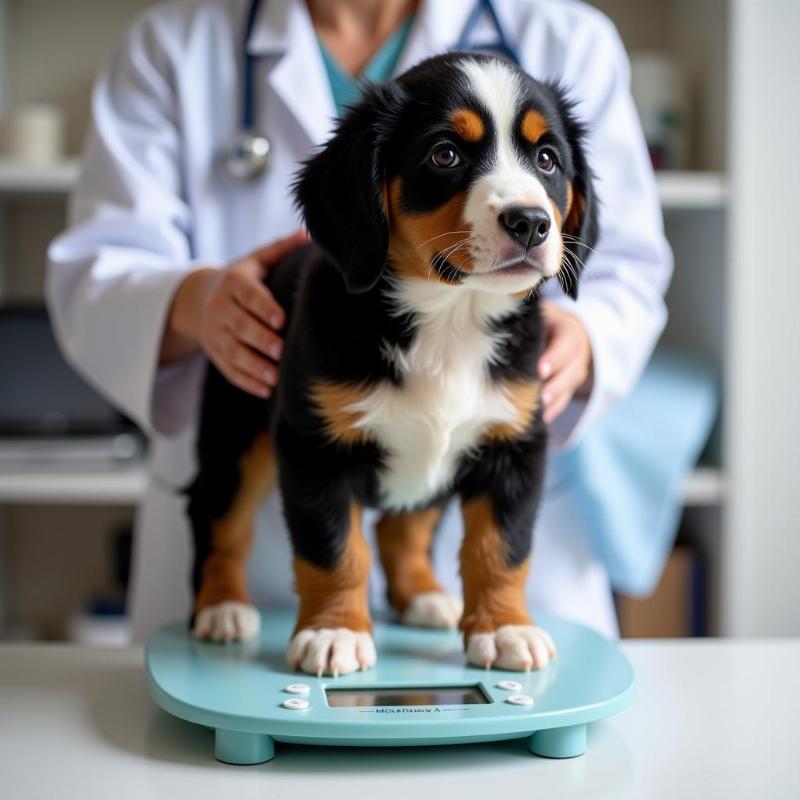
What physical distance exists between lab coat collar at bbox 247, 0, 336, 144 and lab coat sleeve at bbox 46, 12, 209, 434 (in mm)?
129

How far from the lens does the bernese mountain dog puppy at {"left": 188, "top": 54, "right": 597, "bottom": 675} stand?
2.58 ft

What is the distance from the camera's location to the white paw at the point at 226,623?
2.99 ft

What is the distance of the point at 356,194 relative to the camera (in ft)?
2.65

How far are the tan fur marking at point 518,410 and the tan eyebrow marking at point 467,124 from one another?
7.7 inches

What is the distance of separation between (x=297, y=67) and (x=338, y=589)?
660 mm

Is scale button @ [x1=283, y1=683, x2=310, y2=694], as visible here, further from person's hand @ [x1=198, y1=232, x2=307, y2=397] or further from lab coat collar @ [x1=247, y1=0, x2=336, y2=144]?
lab coat collar @ [x1=247, y1=0, x2=336, y2=144]

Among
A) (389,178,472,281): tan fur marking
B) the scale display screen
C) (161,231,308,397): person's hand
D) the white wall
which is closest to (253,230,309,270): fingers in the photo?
(161,231,308,397): person's hand

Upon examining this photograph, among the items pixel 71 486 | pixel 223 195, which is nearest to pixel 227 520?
pixel 223 195

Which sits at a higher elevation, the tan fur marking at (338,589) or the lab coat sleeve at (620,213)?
the lab coat sleeve at (620,213)

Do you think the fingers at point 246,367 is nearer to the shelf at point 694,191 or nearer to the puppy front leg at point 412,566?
the puppy front leg at point 412,566

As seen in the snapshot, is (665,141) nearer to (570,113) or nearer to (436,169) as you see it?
(570,113)

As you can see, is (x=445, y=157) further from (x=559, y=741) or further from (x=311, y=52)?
(x=311, y=52)

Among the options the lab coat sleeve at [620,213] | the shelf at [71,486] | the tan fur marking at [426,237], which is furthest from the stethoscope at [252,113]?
the shelf at [71,486]

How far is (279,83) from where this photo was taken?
124 centimetres
